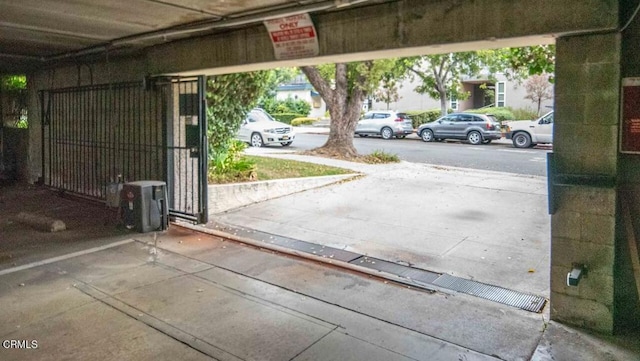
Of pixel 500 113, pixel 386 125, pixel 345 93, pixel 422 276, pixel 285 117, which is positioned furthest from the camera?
pixel 285 117

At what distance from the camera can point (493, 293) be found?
4.86 m

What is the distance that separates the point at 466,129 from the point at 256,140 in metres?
9.32

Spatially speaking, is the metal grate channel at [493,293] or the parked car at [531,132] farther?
the parked car at [531,132]

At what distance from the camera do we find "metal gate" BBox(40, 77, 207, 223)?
747 cm

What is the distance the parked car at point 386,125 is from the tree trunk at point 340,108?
8837mm

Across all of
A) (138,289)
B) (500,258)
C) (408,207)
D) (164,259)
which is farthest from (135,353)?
(408,207)

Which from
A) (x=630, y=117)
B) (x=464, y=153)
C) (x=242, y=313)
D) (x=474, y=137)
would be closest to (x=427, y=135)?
(x=474, y=137)

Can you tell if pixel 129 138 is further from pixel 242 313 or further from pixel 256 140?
pixel 256 140

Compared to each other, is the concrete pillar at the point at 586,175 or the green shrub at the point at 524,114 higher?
the green shrub at the point at 524,114

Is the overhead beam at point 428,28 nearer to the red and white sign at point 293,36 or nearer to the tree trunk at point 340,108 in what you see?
the red and white sign at point 293,36

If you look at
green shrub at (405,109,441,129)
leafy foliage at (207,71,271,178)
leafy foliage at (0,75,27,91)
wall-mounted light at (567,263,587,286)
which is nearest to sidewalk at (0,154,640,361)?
wall-mounted light at (567,263,587,286)

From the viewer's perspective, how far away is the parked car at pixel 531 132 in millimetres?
18953

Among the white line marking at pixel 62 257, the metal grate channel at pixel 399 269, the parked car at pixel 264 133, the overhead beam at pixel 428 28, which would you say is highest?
the overhead beam at pixel 428 28

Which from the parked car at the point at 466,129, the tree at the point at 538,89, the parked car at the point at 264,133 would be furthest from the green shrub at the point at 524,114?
the parked car at the point at 264,133
